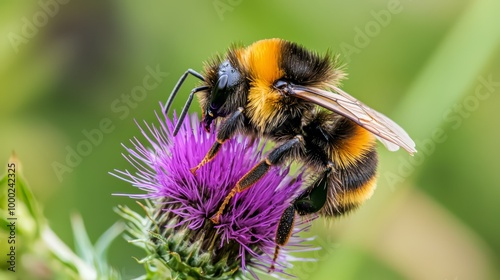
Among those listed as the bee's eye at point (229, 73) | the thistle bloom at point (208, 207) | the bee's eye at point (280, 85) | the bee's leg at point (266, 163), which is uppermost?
the bee's eye at point (280, 85)

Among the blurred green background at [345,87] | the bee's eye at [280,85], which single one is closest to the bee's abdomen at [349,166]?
the bee's eye at [280,85]

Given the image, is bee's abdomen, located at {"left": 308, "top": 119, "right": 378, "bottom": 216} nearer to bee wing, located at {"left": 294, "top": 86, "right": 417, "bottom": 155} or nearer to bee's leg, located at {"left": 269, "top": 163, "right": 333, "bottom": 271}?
bee's leg, located at {"left": 269, "top": 163, "right": 333, "bottom": 271}

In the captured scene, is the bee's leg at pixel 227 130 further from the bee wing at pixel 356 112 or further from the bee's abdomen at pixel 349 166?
the bee's abdomen at pixel 349 166

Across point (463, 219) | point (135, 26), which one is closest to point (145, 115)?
point (135, 26)

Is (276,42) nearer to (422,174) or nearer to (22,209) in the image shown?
(22,209)

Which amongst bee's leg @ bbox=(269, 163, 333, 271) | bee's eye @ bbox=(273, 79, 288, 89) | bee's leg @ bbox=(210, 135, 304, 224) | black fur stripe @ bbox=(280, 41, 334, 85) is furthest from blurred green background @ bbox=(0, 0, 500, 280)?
bee's eye @ bbox=(273, 79, 288, 89)

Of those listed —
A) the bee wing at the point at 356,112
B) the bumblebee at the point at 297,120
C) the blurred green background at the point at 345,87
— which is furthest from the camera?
the blurred green background at the point at 345,87
